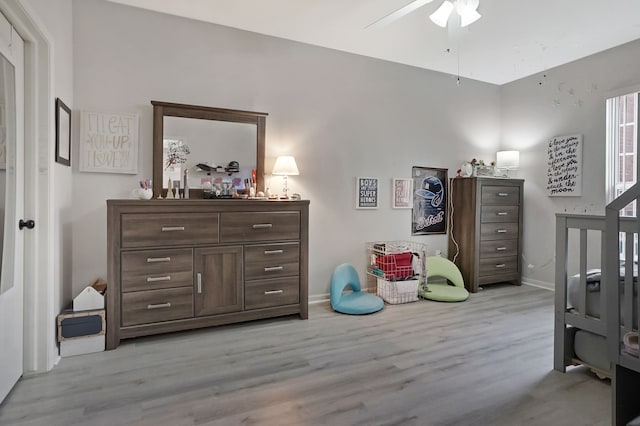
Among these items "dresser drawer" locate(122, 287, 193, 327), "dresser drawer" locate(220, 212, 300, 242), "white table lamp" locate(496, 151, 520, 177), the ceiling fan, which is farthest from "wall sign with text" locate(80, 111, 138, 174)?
"white table lamp" locate(496, 151, 520, 177)

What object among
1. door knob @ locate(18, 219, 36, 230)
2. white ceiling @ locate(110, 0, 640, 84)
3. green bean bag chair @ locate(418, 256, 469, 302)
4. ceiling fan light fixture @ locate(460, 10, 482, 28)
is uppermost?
white ceiling @ locate(110, 0, 640, 84)

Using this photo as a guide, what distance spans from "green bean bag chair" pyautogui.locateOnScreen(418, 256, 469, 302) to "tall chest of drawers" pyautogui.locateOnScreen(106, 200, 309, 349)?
1.47m

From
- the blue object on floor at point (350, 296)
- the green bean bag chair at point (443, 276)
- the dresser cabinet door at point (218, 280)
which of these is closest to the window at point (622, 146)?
the green bean bag chair at point (443, 276)

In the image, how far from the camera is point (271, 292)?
292 cm

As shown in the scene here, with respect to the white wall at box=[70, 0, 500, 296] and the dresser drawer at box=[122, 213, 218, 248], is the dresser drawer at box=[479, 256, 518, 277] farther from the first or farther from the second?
the dresser drawer at box=[122, 213, 218, 248]

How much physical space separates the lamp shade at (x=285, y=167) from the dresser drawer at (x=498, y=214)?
230 cm

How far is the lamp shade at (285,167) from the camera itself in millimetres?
3223

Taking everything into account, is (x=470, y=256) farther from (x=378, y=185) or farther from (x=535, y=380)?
(x=535, y=380)

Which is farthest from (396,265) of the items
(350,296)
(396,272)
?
(350,296)

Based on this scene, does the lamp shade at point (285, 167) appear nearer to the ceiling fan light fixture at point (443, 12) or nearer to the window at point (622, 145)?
the ceiling fan light fixture at point (443, 12)

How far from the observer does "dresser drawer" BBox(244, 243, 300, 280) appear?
112 inches

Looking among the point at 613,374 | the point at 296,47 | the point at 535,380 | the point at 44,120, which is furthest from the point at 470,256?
the point at 44,120

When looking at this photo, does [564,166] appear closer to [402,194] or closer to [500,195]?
[500,195]

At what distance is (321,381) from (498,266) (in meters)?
3.07
